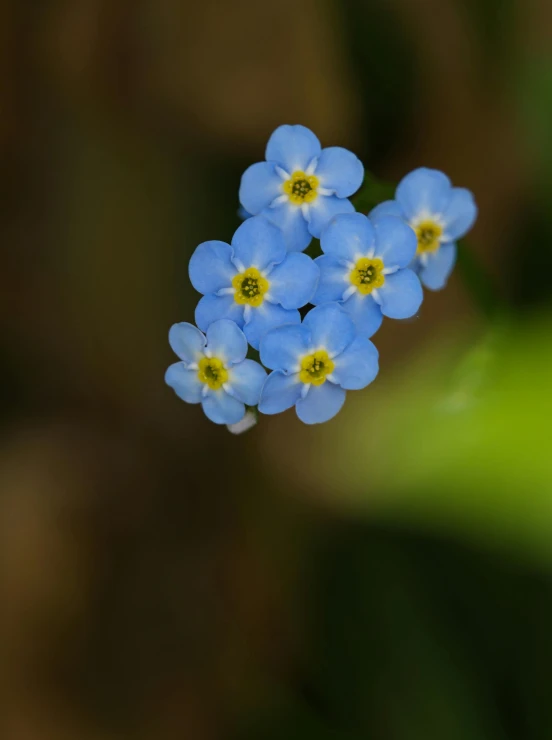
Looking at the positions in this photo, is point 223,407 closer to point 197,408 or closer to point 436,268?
point 436,268

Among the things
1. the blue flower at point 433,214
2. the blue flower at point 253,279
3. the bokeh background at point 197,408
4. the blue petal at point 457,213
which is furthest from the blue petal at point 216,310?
the bokeh background at point 197,408

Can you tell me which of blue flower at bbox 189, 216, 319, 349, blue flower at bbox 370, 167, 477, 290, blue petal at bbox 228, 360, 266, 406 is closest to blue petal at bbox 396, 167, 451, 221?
blue flower at bbox 370, 167, 477, 290

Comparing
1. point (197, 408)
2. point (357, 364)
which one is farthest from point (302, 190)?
point (197, 408)

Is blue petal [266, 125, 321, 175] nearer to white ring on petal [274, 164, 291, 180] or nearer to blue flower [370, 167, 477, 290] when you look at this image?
white ring on petal [274, 164, 291, 180]

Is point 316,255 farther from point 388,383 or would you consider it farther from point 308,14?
point 308,14

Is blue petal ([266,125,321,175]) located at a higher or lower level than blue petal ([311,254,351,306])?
higher

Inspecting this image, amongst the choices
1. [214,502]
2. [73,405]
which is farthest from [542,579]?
[73,405]

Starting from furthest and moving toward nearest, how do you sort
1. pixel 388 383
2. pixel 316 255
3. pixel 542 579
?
1. pixel 388 383
2. pixel 542 579
3. pixel 316 255
